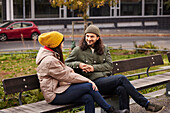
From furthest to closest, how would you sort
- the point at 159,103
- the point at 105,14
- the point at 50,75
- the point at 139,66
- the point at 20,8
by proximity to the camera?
the point at 105,14 < the point at 20,8 < the point at 139,66 < the point at 159,103 < the point at 50,75

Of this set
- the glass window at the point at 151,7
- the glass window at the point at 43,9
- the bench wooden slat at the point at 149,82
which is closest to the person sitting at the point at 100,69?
the bench wooden slat at the point at 149,82

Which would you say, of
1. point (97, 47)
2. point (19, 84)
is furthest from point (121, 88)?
point (19, 84)

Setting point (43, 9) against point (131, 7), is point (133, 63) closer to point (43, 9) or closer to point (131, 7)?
point (43, 9)

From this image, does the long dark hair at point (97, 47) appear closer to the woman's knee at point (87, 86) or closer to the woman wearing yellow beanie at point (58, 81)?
the woman wearing yellow beanie at point (58, 81)

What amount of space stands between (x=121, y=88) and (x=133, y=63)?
155cm

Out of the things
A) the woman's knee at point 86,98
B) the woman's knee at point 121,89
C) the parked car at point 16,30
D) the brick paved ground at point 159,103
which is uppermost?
the parked car at point 16,30

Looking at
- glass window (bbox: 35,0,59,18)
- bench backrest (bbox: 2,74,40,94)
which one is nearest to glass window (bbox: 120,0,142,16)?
glass window (bbox: 35,0,59,18)

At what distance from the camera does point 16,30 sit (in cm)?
2242

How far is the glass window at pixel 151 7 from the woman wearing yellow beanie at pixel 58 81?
1105 inches

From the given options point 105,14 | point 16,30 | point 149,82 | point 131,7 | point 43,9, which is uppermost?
point 131,7

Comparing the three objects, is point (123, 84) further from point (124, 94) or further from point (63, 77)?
point (63, 77)

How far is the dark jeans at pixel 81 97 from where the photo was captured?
468cm

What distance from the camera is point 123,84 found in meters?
5.20

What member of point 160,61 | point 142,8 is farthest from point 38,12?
point 160,61
